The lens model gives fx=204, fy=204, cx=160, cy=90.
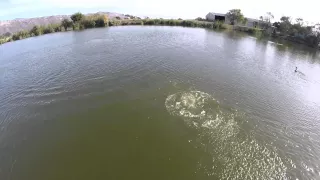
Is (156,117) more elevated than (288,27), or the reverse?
(288,27)

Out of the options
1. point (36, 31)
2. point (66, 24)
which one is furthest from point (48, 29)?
point (66, 24)

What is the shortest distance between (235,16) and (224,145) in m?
72.5

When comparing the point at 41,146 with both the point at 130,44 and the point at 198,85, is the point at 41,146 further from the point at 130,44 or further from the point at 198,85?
the point at 130,44

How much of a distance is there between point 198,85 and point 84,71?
17596 millimetres

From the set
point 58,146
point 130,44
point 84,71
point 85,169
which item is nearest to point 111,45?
point 130,44

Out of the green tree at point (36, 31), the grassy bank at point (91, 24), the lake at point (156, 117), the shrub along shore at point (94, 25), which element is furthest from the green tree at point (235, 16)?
the green tree at point (36, 31)

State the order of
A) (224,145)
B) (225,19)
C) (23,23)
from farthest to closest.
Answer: (23,23) < (225,19) < (224,145)

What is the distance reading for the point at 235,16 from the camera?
257ft

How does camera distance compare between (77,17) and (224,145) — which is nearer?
Answer: (224,145)

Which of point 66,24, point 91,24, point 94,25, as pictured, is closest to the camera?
point 66,24

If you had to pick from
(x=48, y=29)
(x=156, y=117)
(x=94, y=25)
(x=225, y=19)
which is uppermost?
(x=225, y=19)

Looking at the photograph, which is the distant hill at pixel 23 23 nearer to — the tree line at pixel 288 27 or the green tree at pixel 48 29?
the green tree at pixel 48 29

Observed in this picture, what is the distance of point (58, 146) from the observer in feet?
59.5

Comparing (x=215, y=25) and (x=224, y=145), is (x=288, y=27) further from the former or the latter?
(x=224, y=145)
